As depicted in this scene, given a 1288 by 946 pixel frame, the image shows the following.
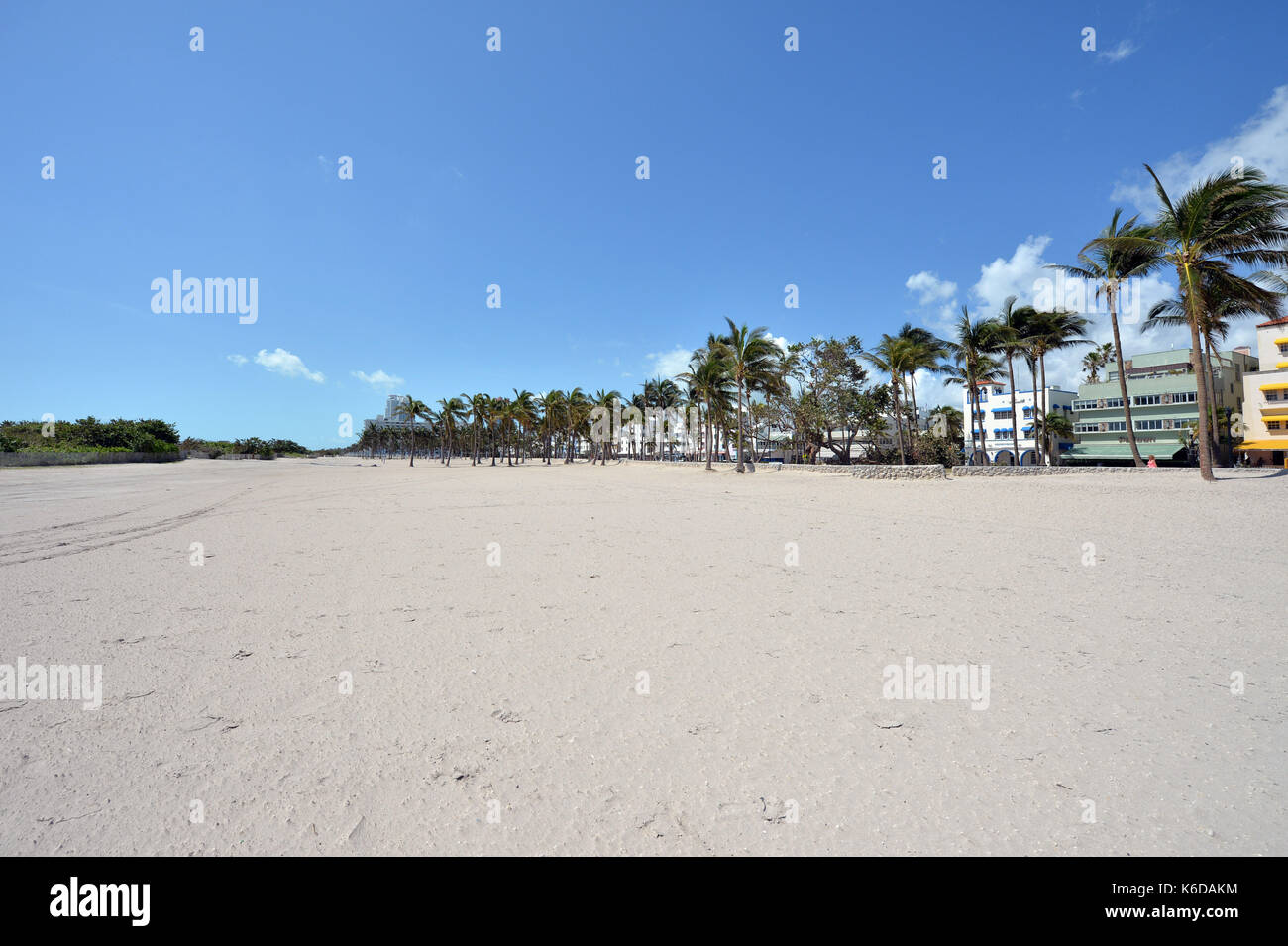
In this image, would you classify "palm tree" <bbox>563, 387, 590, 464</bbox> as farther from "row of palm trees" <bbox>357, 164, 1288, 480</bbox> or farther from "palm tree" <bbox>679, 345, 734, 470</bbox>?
"palm tree" <bbox>679, 345, 734, 470</bbox>

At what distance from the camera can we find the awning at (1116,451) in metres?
52.0

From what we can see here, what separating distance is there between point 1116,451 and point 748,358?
157ft

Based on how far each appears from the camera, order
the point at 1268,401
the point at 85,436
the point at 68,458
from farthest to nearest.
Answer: the point at 85,436
the point at 68,458
the point at 1268,401

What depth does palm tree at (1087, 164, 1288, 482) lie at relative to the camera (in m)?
18.8

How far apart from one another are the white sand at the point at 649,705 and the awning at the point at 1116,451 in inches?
2274

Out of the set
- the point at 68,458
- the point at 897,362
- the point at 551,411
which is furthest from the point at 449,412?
the point at 897,362

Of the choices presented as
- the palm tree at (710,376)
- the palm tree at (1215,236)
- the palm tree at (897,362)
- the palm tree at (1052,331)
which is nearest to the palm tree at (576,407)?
the palm tree at (710,376)

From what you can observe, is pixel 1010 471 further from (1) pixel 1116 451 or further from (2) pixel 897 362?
(1) pixel 1116 451

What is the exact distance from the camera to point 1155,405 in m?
58.0

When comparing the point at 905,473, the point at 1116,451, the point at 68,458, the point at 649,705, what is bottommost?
the point at 649,705

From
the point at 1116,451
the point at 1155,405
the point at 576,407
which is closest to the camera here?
the point at 1116,451
